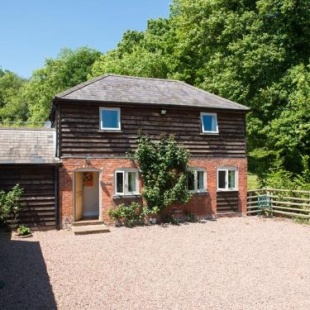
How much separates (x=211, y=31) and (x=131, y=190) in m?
15.7

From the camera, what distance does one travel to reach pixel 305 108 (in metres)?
21.1

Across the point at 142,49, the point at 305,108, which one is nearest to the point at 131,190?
the point at 305,108

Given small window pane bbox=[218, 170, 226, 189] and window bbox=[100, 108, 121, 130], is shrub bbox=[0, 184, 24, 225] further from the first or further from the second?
small window pane bbox=[218, 170, 226, 189]

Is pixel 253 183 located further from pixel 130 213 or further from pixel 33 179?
pixel 33 179

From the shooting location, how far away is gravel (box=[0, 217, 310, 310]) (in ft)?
24.7

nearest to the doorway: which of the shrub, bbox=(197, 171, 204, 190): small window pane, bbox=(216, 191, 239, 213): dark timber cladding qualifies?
the shrub

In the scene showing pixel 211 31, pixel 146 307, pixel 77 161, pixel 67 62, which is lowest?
pixel 146 307

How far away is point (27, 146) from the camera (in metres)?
16.0

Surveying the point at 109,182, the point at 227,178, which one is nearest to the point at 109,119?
the point at 109,182

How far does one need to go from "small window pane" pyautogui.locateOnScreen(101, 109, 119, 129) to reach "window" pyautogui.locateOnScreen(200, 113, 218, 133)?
4367 millimetres

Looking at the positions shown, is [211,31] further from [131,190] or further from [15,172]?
[15,172]

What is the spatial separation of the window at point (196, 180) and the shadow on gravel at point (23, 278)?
779 centimetres

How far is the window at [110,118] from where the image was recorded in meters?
15.9

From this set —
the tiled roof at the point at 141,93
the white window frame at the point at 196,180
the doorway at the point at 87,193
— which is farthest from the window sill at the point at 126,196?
the tiled roof at the point at 141,93
